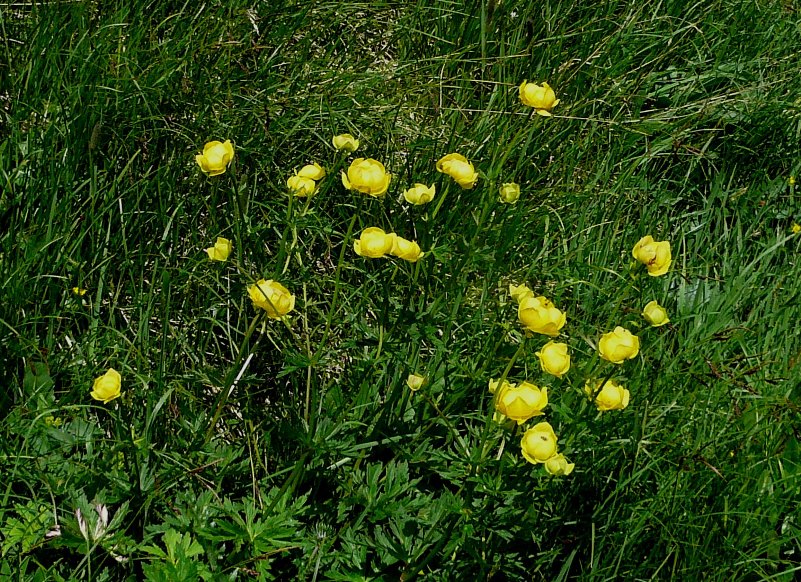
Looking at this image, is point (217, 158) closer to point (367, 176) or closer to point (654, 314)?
point (367, 176)

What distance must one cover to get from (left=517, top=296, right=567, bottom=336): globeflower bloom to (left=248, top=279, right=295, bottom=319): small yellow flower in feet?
1.28

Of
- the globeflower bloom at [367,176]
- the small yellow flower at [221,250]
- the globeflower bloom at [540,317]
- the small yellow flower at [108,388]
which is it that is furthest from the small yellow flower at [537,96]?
the small yellow flower at [108,388]

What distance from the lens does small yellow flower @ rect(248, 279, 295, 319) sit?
4.84 feet

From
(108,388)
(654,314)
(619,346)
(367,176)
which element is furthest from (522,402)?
(108,388)

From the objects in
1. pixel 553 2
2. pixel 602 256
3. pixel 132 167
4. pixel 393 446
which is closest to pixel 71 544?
pixel 393 446

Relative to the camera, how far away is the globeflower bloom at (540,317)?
4.77 feet

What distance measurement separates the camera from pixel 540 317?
1454mm

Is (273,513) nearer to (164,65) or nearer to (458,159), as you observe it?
(458,159)

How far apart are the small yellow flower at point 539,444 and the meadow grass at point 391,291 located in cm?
7

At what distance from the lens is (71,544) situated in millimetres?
1446

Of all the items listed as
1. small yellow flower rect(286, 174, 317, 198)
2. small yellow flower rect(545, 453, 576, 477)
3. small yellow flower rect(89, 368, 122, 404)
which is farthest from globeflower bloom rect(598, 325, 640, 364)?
small yellow flower rect(89, 368, 122, 404)

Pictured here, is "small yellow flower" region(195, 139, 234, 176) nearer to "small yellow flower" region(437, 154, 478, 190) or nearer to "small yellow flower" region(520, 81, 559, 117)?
"small yellow flower" region(437, 154, 478, 190)

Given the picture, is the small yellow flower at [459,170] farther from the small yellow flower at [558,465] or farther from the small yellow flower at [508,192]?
the small yellow flower at [558,465]

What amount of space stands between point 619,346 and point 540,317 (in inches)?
5.5
